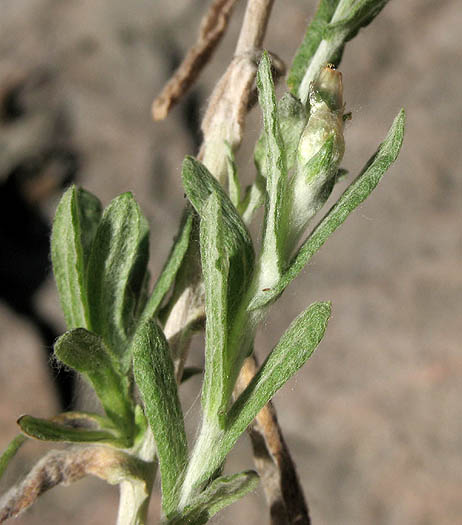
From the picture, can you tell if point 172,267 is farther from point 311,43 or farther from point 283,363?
point 311,43

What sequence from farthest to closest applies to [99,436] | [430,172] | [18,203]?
[18,203]
[430,172]
[99,436]

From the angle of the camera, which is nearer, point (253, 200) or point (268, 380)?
point (268, 380)

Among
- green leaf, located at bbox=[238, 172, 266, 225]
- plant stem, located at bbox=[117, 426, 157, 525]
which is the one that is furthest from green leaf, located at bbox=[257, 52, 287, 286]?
plant stem, located at bbox=[117, 426, 157, 525]

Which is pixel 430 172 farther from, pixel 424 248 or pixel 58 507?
pixel 58 507

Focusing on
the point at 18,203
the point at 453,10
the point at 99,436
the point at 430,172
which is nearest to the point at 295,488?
the point at 99,436

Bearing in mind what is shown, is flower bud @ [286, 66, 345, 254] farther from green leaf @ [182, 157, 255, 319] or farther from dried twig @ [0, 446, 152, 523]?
dried twig @ [0, 446, 152, 523]

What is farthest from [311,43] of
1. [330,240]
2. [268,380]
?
[330,240]
